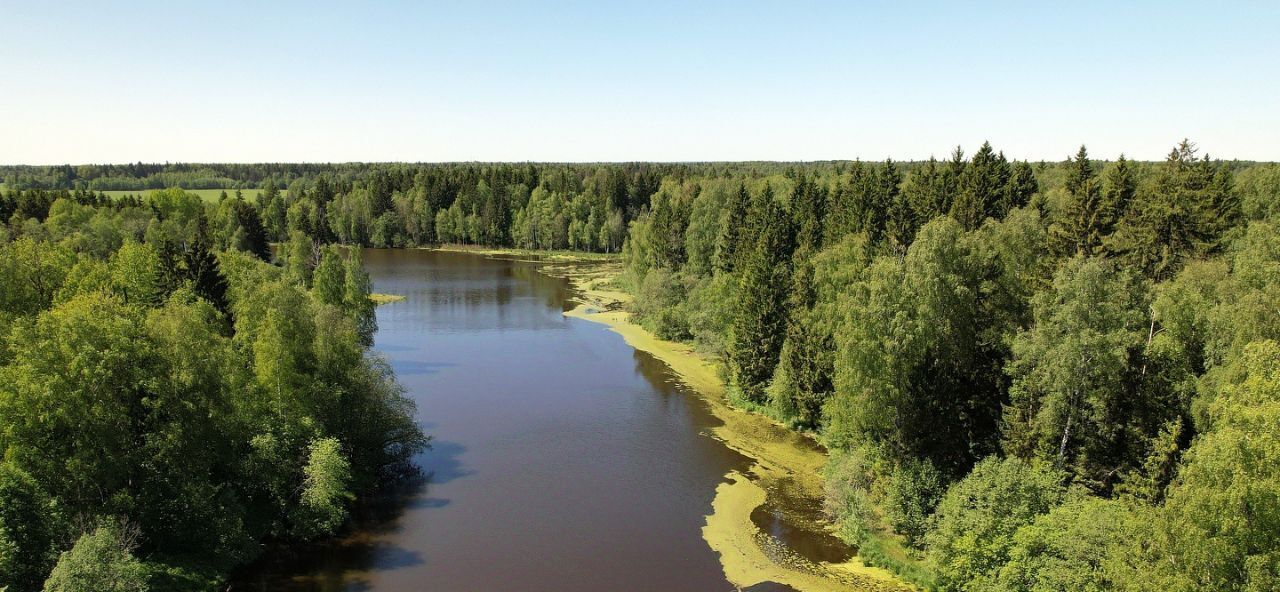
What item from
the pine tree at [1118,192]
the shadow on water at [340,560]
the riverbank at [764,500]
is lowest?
the shadow on water at [340,560]

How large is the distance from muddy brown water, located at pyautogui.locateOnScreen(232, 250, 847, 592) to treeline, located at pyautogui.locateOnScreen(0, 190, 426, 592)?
7.47ft

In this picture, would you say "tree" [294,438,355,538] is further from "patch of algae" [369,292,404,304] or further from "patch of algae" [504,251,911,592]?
"patch of algae" [369,292,404,304]

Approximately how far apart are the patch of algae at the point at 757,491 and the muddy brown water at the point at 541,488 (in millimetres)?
698

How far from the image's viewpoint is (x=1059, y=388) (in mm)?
24250

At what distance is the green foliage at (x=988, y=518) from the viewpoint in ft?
73.5

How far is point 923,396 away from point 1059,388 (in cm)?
552

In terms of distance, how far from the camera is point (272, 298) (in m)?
31.6

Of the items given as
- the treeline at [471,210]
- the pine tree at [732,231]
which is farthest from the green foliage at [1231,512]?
the treeline at [471,210]

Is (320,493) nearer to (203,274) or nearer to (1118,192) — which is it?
(203,274)

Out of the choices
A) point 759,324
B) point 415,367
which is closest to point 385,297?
point 415,367

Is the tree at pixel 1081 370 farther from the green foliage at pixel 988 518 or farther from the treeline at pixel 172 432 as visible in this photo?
the treeline at pixel 172 432

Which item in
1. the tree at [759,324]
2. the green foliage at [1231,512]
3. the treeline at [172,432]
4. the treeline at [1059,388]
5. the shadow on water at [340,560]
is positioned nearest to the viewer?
the green foliage at [1231,512]

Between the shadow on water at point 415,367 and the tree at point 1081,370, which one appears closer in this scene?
the tree at point 1081,370

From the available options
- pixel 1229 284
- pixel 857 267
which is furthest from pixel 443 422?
pixel 1229 284
